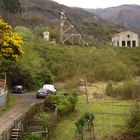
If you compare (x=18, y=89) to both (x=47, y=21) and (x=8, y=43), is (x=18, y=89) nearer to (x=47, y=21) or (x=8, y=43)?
Result: (x=8, y=43)

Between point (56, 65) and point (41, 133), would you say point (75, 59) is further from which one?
point (41, 133)

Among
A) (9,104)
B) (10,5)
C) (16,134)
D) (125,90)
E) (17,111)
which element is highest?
(10,5)

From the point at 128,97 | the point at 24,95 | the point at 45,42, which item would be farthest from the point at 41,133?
the point at 45,42

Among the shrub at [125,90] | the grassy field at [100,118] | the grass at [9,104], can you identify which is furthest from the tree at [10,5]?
the grass at [9,104]

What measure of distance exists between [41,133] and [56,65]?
109 feet

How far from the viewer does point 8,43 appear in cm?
4475

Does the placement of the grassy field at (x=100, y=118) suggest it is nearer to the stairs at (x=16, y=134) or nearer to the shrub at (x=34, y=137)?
the stairs at (x=16, y=134)

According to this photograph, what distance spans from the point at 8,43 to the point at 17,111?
885 centimetres

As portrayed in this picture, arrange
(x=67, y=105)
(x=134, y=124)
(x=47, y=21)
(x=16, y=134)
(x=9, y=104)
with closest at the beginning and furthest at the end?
(x=16, y=134) → (x=134, y=124) → (x=67, y=105) → (x=9, y=104) → (x=47, y=21)

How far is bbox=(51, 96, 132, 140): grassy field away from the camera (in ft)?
111

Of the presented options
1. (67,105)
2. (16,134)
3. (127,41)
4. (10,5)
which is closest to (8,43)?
(67,105)

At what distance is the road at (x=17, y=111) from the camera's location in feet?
110

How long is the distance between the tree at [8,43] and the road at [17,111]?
4034 millimetres

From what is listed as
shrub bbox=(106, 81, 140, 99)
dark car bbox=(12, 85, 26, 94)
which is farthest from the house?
dark car bbox=(12, 85, 26, 94)
